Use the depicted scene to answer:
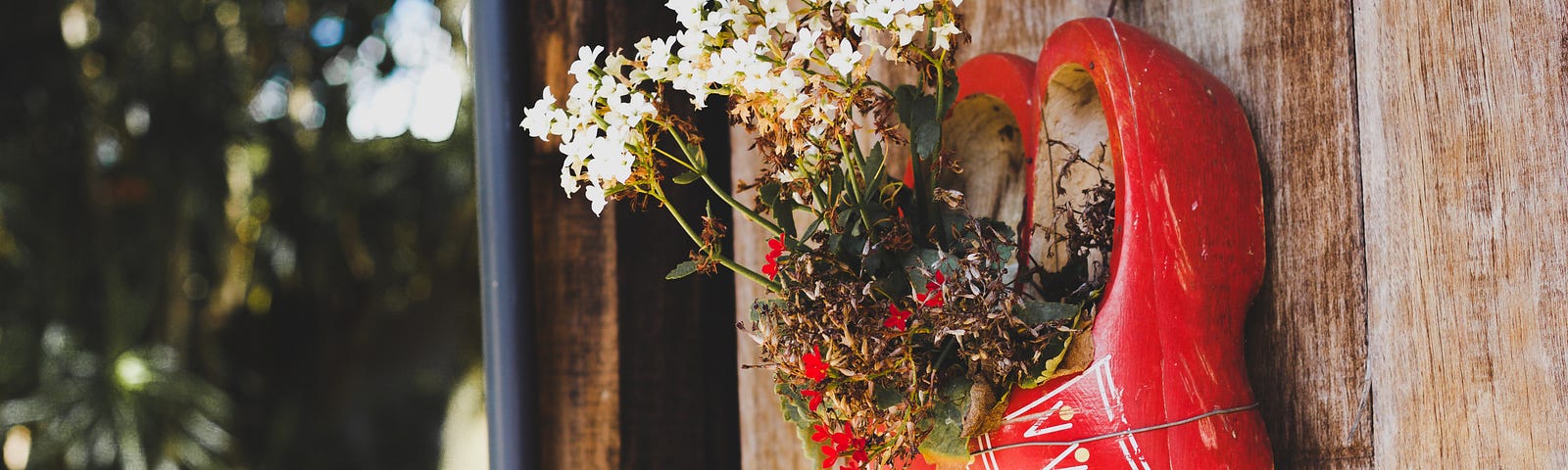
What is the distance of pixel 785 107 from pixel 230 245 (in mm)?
1483

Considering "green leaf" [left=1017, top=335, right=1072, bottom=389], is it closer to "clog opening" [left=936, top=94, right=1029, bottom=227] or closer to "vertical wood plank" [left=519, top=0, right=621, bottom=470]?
"clog opening" [left=936, top=94, right=1029, bottom=227]

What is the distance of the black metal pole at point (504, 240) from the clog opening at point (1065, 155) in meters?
0.60

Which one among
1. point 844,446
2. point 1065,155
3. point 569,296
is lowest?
point 844,446

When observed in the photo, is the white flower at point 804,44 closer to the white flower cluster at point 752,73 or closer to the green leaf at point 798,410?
the white flower cluster at point 752,73

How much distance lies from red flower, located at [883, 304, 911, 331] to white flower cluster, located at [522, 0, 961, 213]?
0.12m

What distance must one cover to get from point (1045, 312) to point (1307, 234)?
22 centimetres

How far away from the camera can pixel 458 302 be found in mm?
1527

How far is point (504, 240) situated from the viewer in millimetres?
1106

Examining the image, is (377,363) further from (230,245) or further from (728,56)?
(728,56)

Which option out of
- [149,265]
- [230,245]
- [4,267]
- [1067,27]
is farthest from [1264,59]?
[4,267]

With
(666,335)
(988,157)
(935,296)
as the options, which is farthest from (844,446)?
(666,335)

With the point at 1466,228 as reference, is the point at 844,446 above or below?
below

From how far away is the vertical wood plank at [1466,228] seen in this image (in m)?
0.59

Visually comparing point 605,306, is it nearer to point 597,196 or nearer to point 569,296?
point 569,296
